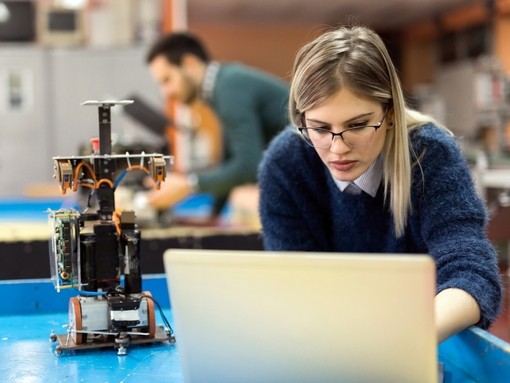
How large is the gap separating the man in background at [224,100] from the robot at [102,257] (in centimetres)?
165

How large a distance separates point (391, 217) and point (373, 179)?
0.09m

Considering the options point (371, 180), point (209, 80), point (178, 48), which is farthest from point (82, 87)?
point (371, 180)

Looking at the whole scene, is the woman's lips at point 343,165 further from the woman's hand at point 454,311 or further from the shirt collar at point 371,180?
the woman's hand at point 454,311

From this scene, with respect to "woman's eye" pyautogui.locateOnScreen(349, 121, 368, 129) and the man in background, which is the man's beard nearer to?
the man in background

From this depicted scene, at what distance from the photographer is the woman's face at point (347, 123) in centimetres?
132

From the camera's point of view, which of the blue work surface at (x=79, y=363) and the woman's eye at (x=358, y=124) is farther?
the woman's eye at (x=358, y=124)

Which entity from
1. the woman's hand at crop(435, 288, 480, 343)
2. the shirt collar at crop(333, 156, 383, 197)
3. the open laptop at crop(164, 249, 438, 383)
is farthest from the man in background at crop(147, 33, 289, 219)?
the open laptop at crop(164, 249, 438, 383)

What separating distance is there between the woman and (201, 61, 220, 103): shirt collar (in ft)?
4.98

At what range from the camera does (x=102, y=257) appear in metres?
1.36

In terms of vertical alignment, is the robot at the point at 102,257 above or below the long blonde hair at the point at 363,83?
below

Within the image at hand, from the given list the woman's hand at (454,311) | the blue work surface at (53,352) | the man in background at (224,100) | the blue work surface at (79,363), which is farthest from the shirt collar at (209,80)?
the woman's hand at (454,311)

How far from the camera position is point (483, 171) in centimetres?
400

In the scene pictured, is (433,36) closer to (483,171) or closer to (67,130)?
(67,130)

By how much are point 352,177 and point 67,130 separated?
18.4 ft
